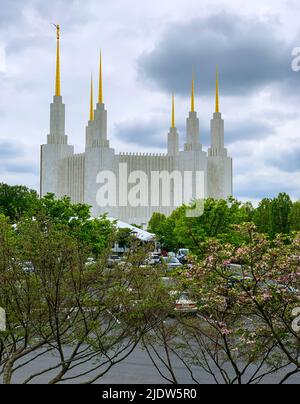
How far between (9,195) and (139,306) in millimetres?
59100

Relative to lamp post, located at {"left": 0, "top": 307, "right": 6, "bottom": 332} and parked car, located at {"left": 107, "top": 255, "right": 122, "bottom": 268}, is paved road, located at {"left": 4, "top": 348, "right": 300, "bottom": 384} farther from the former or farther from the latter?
lamp post, located at {"left": 0, "top": 307, "right": 6, "bottom": 332}

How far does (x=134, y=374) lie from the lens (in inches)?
578

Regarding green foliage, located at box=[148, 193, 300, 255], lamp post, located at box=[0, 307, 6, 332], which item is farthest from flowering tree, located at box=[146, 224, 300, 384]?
green foliage, located at box=[148, 193, 300, 255]

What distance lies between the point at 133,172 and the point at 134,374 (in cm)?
10002

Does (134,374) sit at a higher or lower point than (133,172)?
lower

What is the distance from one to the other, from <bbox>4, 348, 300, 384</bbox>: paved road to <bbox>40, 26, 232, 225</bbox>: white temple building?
89443 millimetres

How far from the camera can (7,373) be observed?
9.38 meters

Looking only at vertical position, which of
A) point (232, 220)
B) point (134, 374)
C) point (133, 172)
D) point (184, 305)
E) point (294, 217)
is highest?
point (133, 172)

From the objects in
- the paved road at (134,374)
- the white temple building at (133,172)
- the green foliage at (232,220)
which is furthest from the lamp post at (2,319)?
the white temple building at (133,172)

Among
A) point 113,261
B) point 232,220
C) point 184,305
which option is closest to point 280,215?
point 232,220

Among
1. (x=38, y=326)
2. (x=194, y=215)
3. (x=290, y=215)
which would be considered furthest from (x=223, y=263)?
(x=290, y=215)

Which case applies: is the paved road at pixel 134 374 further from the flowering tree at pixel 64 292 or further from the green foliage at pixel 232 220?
the green foliage at pixel 232 220

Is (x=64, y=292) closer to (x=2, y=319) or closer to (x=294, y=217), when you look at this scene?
(x=2, y=319)

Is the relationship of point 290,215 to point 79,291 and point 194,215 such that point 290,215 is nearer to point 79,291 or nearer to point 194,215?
point 194,215
